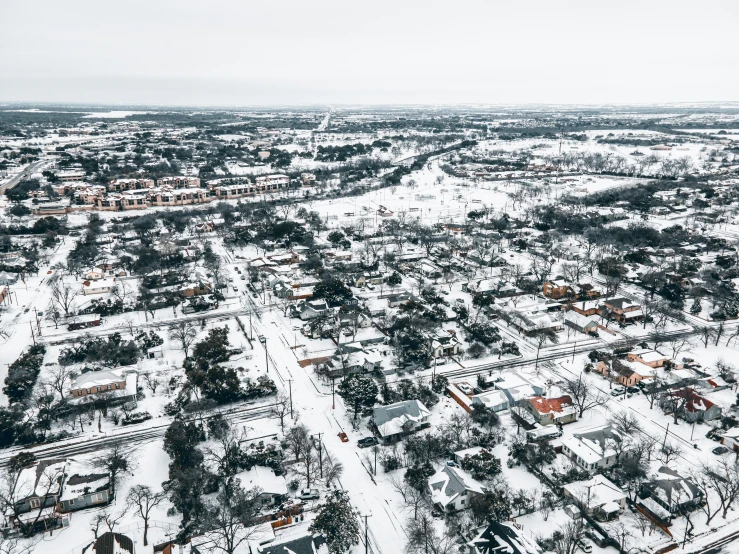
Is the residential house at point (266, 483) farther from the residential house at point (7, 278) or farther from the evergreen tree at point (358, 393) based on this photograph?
the residential house at point (7, 278)

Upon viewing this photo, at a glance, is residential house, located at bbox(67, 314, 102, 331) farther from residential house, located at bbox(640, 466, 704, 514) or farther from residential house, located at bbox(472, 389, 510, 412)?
residential house, located at bbox(640, 466, 704, 514)

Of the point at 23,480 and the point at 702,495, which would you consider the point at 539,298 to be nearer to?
the point at 702,495

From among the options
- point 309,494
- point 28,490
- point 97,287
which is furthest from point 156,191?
point 309,494

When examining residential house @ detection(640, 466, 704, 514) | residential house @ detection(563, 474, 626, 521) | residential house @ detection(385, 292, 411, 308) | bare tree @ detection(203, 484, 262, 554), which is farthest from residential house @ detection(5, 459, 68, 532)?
residential house @ detection(385, 292, 411, 308)

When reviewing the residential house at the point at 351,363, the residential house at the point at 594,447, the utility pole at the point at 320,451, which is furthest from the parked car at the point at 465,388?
the utility pole at the point at 320,451

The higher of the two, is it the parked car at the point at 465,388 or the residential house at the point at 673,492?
the residential house at the point at 673,492

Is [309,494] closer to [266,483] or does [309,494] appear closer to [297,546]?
[266,483]
